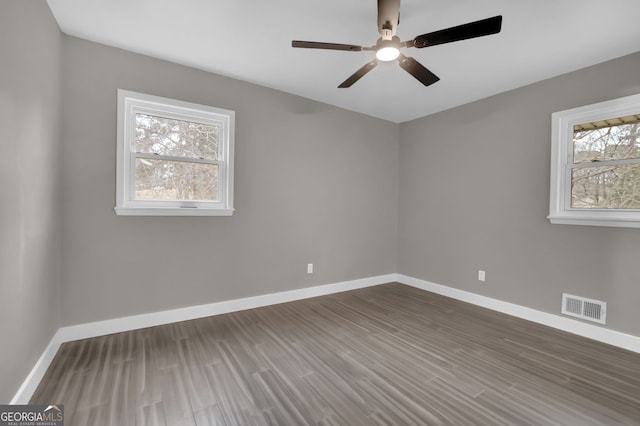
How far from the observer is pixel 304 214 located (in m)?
3.85

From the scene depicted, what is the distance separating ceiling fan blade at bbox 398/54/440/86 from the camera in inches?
80.4

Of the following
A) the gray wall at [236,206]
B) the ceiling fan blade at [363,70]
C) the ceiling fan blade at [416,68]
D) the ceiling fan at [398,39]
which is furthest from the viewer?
the gray wall at [236,206]

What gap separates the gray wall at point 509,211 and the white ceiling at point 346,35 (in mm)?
322

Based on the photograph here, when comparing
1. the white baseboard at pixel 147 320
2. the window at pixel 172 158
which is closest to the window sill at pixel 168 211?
the window at pixel 172 158

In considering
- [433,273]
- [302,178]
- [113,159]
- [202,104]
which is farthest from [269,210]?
[433,273]

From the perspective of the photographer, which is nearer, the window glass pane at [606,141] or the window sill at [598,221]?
the window sill at [598,221]

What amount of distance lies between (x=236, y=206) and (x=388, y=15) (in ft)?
7.83

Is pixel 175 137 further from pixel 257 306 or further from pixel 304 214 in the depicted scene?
pixel 257 306

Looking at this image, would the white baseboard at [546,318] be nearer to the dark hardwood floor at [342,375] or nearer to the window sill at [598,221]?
the dark hardwood floor at [342,375]

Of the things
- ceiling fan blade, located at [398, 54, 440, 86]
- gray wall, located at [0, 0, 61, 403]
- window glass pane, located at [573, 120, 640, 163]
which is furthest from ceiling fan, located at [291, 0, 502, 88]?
window glass pane, located at [573, 120, 640, 163]

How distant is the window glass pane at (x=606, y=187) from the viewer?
266cm

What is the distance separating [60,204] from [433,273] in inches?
174

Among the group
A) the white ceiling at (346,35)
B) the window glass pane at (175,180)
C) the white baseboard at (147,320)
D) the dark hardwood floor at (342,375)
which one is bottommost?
the dark hardwood floor at (342,375)

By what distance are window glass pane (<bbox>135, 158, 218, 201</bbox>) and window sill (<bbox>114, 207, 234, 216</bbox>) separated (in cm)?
16
